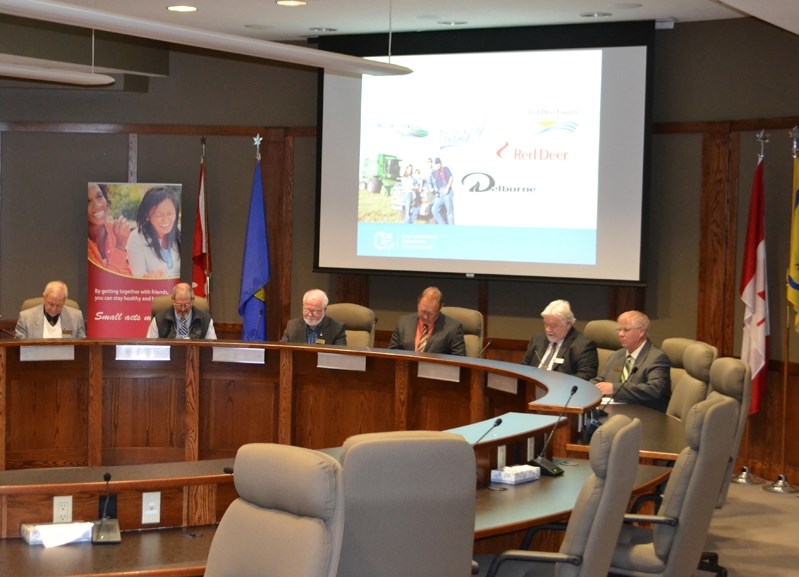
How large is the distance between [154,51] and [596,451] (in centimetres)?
712

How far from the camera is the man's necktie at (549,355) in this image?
23.0 ft

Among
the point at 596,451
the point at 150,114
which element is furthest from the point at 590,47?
the point at 596,451

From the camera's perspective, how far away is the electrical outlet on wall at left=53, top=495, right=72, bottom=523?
3.62m

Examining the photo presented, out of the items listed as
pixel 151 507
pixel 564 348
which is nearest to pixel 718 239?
pixel 564 348

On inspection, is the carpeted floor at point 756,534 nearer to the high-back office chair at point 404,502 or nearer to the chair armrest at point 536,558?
the chair armrest at point 536,558

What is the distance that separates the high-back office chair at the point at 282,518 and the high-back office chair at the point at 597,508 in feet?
3.39

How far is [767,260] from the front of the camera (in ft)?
25.9

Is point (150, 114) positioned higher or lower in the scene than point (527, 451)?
higher

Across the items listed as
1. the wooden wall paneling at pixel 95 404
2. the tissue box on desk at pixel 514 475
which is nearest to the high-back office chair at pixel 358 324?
the wooden wall paneling at pixel 95 404

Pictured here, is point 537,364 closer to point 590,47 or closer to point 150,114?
point 590,47

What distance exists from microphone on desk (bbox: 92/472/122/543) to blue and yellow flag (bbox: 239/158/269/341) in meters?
5.70

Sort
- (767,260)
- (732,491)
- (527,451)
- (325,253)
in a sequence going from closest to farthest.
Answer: (527,451) < (732,491) < (767,260) < (325,253)

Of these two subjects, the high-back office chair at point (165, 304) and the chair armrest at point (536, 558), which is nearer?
the chair armrest at point (536, 558)

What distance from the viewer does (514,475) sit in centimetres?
439
